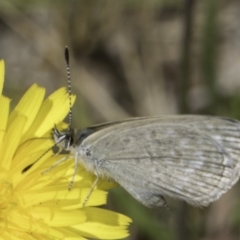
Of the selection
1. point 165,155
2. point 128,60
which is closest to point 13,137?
point 165,155

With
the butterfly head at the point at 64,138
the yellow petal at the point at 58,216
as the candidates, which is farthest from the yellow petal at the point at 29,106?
the yellow petal at the point at 58,216

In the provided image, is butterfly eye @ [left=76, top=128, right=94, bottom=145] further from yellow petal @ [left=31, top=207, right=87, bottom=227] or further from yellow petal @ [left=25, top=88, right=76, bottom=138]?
yellow petal @ [left=31, top=207, right=87, bottom=227]

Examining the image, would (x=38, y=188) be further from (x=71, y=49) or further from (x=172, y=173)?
(x=71, y=49)

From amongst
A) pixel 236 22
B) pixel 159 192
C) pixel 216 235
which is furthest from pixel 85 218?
pixel 236 22

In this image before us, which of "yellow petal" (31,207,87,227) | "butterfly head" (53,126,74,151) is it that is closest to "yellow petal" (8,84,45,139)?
"butterfly head" (53,126,74,151)

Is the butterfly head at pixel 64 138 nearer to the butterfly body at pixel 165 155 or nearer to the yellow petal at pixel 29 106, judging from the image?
the butterfly body at pixel 165 155

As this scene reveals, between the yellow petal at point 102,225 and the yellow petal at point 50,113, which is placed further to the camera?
the yellow petal at point 50,113
